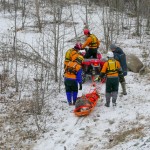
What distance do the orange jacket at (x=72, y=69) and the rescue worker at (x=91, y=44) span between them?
8.90 feet

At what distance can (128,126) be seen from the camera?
10.2 m

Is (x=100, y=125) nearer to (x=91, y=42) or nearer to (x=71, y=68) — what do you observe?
(x=71, y=68)

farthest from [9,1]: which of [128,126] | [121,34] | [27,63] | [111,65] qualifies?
[128,126]

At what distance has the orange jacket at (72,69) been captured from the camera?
11844 mm

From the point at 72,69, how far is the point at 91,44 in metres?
3.03

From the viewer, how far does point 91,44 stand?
14562 mm

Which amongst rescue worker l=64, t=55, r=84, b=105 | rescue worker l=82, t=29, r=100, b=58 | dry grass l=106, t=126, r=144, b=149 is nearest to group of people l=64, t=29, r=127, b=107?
rescue worker l=64, t=55, r=84, b=105

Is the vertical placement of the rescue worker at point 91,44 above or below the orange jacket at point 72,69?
above

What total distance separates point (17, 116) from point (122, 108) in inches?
140

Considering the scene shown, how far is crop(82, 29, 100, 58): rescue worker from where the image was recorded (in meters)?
14.5

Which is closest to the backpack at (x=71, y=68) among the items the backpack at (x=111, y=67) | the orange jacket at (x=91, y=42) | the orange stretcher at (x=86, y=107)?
the orange stretcher at (x=86, y=107)

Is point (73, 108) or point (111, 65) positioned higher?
point (111, 65)

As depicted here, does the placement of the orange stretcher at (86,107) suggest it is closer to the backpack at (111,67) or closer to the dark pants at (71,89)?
the dark pants at (71,89)

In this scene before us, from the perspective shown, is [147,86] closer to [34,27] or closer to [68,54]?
[68,54]
